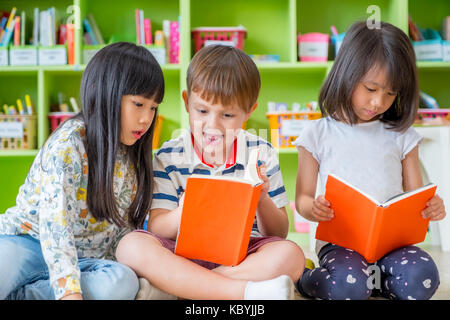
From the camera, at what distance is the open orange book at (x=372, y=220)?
3.13 feet

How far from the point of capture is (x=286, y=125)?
2031mm

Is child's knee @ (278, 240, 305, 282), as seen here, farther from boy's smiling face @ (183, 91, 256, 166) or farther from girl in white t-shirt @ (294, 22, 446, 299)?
boy's smiling face @ (183, 91, 256, 166)

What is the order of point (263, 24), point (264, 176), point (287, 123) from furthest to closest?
point (263, 24), point (287, 123), point (264, 176)

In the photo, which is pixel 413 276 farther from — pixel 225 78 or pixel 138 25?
pixel 138 25

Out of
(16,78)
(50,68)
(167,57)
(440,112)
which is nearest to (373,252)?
(440,112)

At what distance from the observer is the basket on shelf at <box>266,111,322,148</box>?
202cm

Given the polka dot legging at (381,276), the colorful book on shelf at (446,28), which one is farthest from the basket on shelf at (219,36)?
the polka dot legging at (381,276)

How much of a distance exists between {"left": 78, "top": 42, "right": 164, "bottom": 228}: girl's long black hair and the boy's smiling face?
0.28ft

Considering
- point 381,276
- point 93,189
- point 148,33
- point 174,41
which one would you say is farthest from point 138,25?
point 381,276

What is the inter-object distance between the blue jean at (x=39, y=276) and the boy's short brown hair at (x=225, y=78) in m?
0.41

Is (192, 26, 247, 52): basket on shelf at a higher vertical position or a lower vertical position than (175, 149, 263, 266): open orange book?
higher

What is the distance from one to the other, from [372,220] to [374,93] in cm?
35

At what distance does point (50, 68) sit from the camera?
2.08 meters

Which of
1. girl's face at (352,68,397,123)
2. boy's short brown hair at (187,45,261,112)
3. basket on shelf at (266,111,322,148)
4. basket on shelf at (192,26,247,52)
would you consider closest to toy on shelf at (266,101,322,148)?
basket on shelf at (266,111,322,148)
